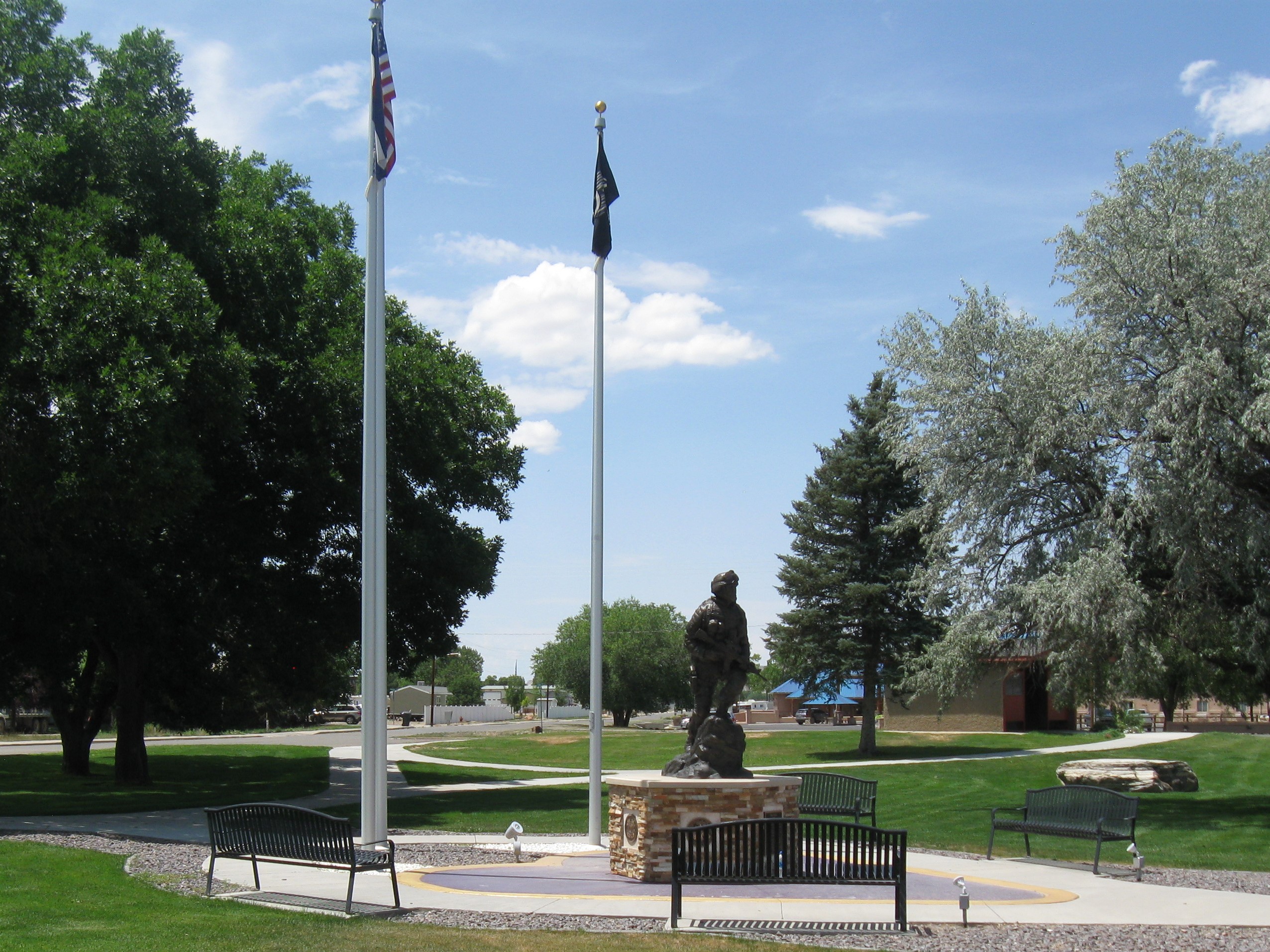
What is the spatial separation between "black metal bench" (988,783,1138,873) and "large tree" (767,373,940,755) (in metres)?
22.9

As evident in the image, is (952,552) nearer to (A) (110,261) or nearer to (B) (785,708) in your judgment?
(A) (110,261)

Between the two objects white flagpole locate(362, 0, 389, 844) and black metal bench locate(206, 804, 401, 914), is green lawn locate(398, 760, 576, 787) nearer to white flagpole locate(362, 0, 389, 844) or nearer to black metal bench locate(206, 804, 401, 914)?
Result: white flagpole locate(362, 0, 389, 844)

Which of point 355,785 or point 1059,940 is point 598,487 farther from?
point 355,785

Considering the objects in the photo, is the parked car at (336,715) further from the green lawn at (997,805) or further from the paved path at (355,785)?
the green lawn at (997,805)

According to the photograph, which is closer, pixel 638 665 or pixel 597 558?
pixel 597 558

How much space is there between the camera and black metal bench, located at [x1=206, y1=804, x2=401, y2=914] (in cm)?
959

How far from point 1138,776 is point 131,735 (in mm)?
21827

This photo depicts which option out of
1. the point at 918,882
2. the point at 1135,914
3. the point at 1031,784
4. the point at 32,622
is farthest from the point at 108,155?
the point at 1031,784

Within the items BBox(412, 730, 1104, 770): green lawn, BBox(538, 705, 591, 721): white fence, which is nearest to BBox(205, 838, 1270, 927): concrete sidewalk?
BBox(412, 730, 1104, 770): green lawn

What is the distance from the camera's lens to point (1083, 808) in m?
13.0

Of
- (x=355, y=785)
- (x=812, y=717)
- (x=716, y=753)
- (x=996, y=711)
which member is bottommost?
(x=812, y=717)

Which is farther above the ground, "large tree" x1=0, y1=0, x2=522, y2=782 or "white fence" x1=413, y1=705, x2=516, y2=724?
"large tree" x1=0, y1=0, x2=522, y2=782

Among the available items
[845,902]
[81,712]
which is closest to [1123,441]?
[845,902]

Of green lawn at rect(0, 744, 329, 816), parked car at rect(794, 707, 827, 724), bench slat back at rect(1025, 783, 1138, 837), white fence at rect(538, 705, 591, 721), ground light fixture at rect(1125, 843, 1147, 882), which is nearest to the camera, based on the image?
ground light fixture at rect(1125, 843, 1147, 882)
